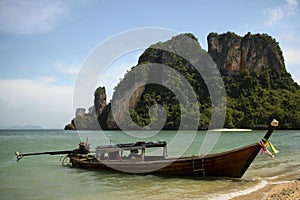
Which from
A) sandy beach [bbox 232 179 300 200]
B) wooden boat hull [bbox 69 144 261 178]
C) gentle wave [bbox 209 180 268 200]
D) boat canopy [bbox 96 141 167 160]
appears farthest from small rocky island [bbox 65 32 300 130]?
sandy beach [bbox 232 179 300 200]

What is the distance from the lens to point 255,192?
956 cm

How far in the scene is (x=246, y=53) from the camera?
318 ft

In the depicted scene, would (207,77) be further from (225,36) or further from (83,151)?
(83,151)

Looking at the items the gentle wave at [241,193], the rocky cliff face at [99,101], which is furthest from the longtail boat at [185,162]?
the rocky cliff face at [99,101]

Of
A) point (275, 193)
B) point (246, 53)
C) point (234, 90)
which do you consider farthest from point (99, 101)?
point (275, 193)

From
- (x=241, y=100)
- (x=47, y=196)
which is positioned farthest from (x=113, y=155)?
(x=241, y=100)

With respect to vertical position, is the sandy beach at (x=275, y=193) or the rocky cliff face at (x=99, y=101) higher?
the rocky cliff face at (x=99, y=101)

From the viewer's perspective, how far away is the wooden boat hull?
11.0 meters

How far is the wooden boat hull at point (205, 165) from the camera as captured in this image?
1102 centimetres

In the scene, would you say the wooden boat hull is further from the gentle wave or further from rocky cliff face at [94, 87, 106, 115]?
rocky cliff face at [94, 87, 106, 115]

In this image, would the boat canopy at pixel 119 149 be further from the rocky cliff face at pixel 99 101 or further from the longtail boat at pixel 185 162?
the rocky cliff face at pixel 99 101

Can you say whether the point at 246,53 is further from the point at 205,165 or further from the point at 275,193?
the point at 275,193

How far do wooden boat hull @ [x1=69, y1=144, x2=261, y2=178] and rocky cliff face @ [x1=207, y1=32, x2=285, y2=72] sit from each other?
8900cm

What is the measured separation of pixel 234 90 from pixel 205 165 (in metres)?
86.6
